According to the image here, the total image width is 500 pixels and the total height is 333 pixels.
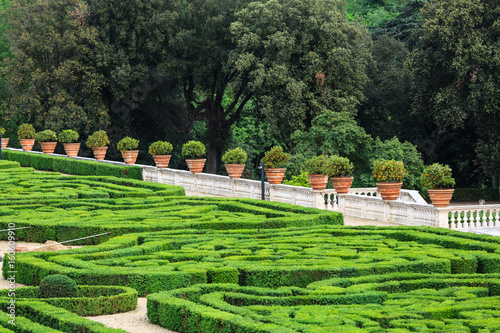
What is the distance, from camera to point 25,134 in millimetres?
42156

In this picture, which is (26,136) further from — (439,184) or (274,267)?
(274,267)

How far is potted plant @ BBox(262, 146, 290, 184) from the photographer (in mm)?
25016

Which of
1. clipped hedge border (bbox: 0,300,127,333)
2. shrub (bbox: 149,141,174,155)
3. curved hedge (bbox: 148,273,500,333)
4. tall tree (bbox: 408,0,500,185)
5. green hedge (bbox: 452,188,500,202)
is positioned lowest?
clipped hedge border (bbox: 0,300,127,333)

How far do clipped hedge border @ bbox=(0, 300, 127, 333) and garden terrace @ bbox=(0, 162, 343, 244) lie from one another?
580 cm

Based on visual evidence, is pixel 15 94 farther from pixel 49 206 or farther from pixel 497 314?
pixel 497 314

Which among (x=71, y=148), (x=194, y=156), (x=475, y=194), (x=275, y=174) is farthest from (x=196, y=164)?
(x=475, y=194)

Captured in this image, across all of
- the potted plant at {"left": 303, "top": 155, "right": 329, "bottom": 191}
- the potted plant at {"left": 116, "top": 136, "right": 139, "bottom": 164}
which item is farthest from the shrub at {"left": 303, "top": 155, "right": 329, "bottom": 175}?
the potted plant at {"left": 116, "top": 136, "right": 139, "bottom": 164}

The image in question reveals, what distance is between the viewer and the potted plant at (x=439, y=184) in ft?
62.5

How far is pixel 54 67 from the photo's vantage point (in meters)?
44.1

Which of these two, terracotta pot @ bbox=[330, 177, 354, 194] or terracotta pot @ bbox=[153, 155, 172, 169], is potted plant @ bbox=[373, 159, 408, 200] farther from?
terracotta pot @ bbox=[153, 155, 172, 169]

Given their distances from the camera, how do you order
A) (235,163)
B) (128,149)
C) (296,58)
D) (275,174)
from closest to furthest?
(275,174) < (235,163) < (128,149) < (296,58)

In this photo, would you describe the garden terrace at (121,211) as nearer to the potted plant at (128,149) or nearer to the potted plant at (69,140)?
the potted plant at (128,149)

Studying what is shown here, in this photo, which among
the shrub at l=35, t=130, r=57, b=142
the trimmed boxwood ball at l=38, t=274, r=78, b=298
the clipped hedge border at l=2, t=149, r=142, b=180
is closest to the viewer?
the trimmed boxwood ball at l=38, t=274, r=78, b=298

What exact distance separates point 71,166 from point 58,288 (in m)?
24.1
